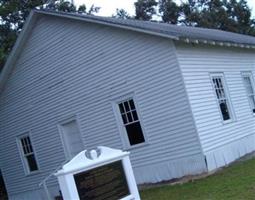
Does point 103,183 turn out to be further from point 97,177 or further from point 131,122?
point 131,122

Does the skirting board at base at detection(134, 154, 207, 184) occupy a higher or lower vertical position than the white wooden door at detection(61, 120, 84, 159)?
lower

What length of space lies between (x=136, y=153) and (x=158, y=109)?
1.80 m

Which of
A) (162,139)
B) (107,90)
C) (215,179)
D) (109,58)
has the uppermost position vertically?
(109,58)

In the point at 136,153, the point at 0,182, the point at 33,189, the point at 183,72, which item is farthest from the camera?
the point at 0,182

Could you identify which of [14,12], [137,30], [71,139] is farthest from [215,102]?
[14,12]

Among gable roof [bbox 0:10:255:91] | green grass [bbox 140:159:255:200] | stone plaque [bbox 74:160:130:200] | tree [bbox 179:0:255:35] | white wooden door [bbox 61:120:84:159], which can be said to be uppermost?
tree [bbox 179:0:255:35]

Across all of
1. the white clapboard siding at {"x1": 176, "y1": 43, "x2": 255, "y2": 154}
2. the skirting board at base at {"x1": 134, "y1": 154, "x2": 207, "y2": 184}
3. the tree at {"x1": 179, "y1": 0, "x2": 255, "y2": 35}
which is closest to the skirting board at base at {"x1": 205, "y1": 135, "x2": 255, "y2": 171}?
the white clapboard siding at {"x1": 176, "y1": 43, "x2": 255, "y2": 154}

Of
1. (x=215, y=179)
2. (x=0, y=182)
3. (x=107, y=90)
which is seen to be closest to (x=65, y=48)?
(x=107, y=90)

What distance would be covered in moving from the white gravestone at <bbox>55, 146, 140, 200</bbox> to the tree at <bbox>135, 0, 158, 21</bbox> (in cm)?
4295

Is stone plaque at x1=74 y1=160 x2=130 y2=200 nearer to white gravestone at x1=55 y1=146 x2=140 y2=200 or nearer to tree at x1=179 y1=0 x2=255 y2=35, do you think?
white gravestone at x1=55 y1=146 x2=140 y2=200

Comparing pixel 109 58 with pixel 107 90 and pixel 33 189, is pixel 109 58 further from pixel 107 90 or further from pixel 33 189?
pixel 33 189

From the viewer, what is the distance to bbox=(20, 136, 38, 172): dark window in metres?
20.7

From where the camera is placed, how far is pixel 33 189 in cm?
2069

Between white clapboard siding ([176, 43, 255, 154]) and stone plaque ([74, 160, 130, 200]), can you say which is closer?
stone plaque ([74, 160, 130, 200])
